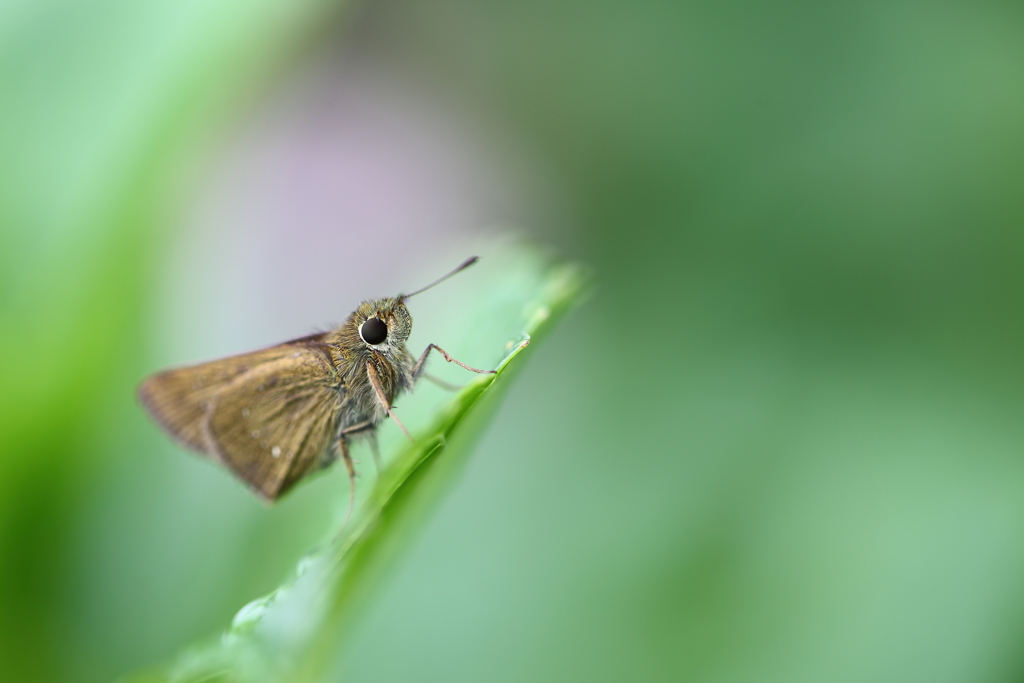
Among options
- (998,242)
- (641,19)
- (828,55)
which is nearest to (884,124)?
(828,55)

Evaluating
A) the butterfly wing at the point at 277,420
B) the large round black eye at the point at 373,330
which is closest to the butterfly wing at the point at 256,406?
the butterfly wing at the point at 277,420

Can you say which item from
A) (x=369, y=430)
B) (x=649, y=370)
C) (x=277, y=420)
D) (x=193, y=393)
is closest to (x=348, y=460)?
(x=369, y=430)

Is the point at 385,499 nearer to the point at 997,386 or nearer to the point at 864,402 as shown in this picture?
the point at 864,402

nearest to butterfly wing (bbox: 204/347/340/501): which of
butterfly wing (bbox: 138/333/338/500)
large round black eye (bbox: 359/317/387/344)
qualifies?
butterfly wing (bbox: 138/333/338/500)

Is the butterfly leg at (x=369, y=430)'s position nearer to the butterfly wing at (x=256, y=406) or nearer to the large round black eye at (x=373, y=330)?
the butterfly wing at (x=256, y=406)

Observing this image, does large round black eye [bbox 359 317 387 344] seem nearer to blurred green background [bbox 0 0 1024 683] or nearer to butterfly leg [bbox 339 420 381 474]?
butterfly leg [bbox 339 420 381 474]

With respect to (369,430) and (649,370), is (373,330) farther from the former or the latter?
(649,370)
